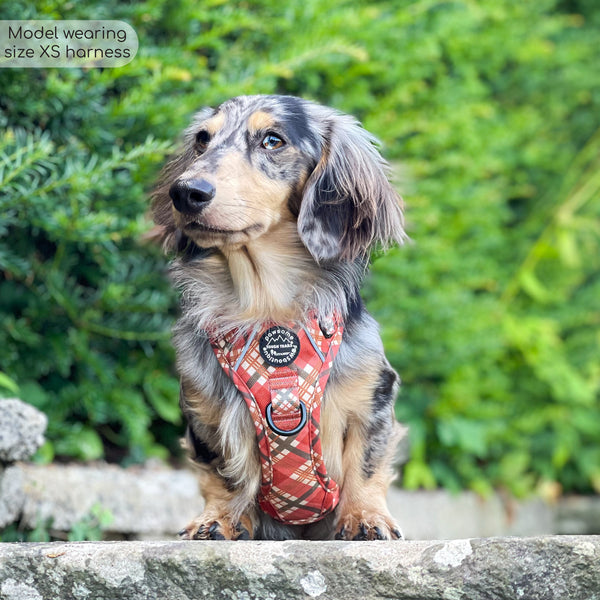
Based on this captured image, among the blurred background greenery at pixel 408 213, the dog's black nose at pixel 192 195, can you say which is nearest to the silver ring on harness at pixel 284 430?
the dog's black nose at pixel 192 195

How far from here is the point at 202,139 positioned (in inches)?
105

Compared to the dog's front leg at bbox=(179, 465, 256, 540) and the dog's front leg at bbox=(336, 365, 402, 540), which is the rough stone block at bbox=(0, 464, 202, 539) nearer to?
the dog's front leg at bbox=(179, 465, 256, 540)

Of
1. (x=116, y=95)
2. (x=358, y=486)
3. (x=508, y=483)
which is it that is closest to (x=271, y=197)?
(x=358, y=486)

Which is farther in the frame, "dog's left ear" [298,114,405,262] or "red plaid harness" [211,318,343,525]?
"dog's left ear" [298,114,405,262]

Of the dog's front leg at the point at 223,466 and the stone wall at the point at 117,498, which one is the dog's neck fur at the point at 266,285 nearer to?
the dog's front leg at the point at 223,466

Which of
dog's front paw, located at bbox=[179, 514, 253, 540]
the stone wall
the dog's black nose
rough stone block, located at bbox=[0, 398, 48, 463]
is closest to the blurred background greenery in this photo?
the stone wall

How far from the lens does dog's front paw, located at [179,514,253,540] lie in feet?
7.88

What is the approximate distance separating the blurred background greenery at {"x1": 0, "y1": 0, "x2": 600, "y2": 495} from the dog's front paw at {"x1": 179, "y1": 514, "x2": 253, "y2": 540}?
1.05m

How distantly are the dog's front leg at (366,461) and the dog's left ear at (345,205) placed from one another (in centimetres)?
41

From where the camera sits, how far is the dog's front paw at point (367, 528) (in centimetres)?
235

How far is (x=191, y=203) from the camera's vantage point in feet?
7.41

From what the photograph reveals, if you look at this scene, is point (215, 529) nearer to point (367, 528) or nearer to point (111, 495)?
point (367, 528)

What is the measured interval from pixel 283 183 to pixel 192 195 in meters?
0.38

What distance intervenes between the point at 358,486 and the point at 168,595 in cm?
81
